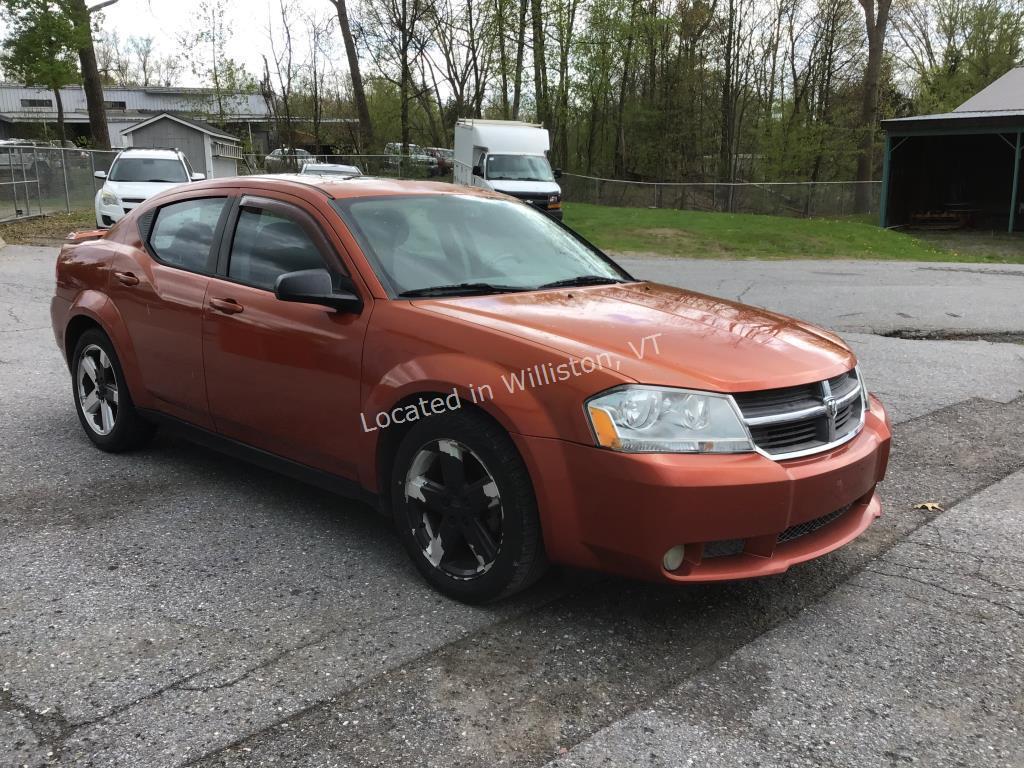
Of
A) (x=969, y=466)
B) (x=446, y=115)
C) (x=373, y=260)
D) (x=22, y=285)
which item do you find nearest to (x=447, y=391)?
(x=373, y=260)

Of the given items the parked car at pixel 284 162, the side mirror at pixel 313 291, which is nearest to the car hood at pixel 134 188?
the side mirror at pixel 313 291

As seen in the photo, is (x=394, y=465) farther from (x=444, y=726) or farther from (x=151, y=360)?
(x=151, y=360)

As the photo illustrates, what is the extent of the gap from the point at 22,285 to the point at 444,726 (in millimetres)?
12382

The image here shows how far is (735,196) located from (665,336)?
3195 centimetres

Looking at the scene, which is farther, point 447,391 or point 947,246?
point 947,246

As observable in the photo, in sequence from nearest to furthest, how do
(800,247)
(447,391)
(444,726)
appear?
(444,726) < (447,391) < (800,247)

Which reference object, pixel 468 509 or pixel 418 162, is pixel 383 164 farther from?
pixel 468 509

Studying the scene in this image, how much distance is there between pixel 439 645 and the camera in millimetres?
3146

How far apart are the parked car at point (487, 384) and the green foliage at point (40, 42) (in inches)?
1108

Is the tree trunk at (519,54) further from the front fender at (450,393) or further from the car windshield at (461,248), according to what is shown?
the front fender at (450,393)

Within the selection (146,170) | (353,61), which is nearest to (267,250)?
(146,170)

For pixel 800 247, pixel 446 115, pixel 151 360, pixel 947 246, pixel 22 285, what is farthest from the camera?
pixel 446 115

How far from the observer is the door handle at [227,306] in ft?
13.8

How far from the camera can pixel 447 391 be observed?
3332 mm
